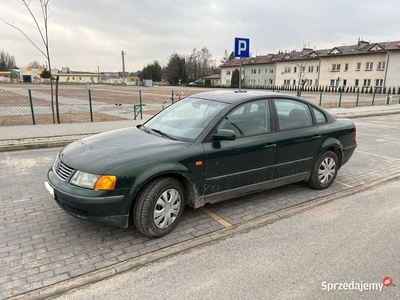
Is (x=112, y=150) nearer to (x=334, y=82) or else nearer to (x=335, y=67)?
(x=334, y=82)

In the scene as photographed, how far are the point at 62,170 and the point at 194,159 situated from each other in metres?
1.46

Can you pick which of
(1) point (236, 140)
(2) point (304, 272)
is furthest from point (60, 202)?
(2) point (304, 272)

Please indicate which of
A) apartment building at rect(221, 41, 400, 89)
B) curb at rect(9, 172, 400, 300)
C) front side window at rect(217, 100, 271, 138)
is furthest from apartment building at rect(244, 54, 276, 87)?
curb at rect(9, 172, 400, 300)

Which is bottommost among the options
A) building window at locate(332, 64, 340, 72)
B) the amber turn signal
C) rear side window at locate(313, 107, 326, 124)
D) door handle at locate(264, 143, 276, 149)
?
the amber turn signal

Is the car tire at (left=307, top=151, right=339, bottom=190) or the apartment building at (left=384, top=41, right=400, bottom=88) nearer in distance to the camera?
the car tire at (left=307, top=151, right=339, bottom=190)

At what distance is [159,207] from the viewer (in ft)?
10.9

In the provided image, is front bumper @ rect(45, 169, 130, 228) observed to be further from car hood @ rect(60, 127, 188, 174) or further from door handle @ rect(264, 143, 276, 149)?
door handle @ rect(264, 143, 276, 149)

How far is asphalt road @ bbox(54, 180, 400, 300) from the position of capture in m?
2.55

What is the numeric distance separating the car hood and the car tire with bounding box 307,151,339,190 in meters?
2.39

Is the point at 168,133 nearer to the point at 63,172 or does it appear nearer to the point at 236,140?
the point at 236,140

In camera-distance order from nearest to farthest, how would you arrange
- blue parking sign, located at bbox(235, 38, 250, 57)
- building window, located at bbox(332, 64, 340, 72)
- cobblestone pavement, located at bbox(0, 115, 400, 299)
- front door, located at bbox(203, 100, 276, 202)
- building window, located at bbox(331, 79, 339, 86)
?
cobblestone pavement, located at bbox(0, 115, 400, 299) → front door, located at bbox(203, 100, 276, 202) → blue parking sign, located at bbox(235, 38, 250, 57) → building window, located at bbox(332, 64, 340, 72) → building window, located at bbox(331, 79, 339, 86)

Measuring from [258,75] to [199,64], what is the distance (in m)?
43.3

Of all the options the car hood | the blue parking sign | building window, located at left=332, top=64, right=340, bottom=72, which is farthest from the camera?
building window, located at left=332, top=64, right=340, bottom=72

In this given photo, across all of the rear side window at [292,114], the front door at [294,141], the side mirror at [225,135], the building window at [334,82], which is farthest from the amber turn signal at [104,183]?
the building window at [334,82]
